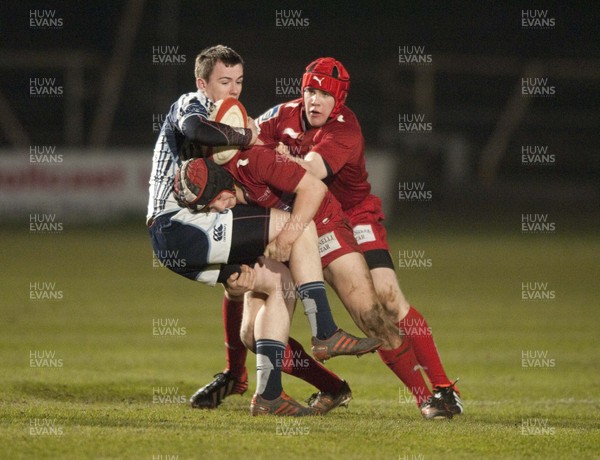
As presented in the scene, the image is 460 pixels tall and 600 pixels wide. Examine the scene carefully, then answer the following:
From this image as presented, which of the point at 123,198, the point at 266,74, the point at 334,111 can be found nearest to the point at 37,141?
the point at 123,198

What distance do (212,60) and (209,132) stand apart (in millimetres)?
743

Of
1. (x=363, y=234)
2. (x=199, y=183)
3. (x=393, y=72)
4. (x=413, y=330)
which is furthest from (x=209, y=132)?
(x=393, y=72)

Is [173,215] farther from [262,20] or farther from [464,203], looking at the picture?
[262,20]

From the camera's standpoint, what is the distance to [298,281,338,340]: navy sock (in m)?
6.78

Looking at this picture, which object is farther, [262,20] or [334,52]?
[262,20]

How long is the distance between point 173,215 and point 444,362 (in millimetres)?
4317

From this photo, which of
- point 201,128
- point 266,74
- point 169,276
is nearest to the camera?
point 201,128

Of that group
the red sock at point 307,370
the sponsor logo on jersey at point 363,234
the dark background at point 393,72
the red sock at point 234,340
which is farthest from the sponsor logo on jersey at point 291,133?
the dark background at point 393,72

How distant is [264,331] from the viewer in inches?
280

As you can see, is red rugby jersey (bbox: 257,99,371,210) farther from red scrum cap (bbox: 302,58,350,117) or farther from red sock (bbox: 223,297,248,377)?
red sock (bbox: 223,297,248,377)

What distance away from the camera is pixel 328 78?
7.47m

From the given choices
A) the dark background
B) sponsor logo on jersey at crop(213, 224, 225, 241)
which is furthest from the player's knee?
the dark background

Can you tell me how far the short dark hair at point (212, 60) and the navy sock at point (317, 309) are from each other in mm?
1527

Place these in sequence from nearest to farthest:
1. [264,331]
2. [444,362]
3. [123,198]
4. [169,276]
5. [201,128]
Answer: [201,128], [264,331], [444,362], [169,276], [123,198]
